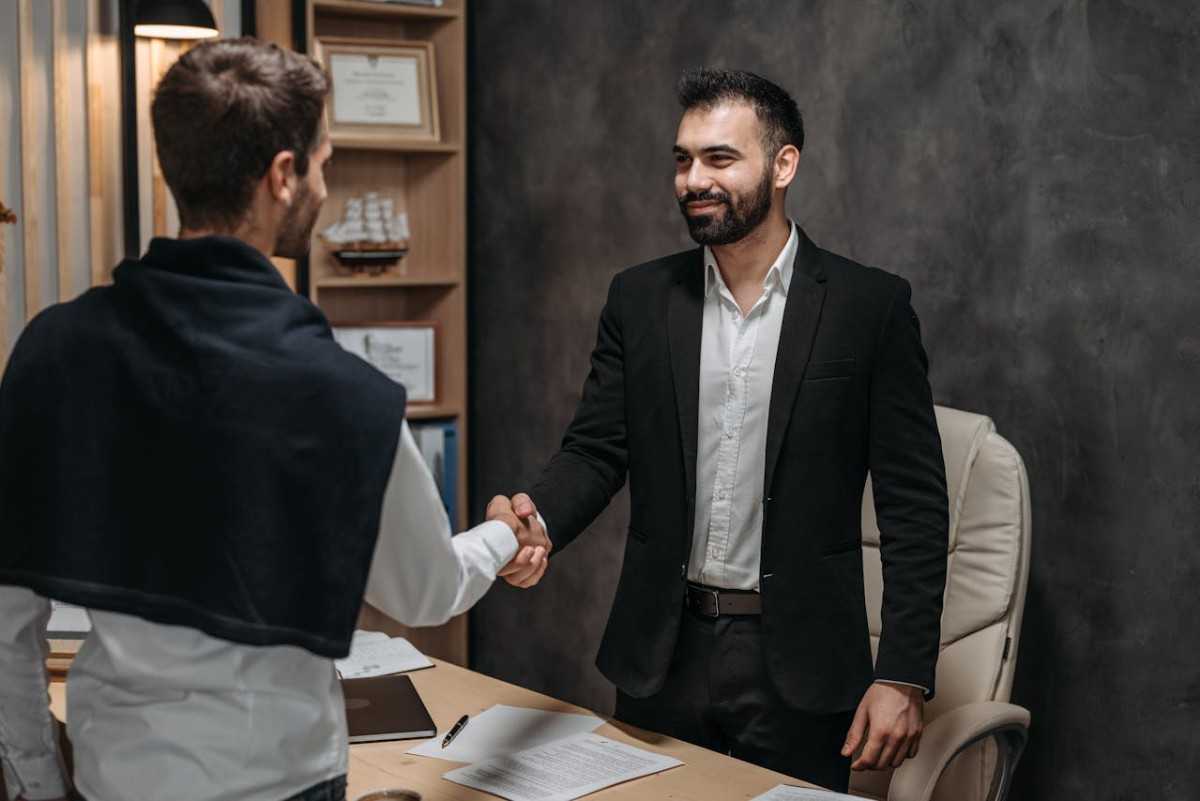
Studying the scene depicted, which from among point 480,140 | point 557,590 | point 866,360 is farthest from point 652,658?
point 480,140

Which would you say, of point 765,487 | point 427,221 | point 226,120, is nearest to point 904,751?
point 765,487

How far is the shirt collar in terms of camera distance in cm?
236

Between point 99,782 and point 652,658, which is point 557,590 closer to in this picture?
point 652,658

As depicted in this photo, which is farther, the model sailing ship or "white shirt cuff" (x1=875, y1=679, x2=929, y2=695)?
the model sailing ship

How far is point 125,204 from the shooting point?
389 centimetres

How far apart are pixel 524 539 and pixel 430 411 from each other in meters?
2.09

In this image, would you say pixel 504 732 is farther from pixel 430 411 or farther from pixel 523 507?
pixel 430 411

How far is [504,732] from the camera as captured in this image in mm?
2064

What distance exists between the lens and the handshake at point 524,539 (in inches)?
84.4

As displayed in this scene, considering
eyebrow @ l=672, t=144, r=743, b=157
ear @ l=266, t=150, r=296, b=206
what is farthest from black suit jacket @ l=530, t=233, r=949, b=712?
ear @ l=266, t=150, r=296, b=206

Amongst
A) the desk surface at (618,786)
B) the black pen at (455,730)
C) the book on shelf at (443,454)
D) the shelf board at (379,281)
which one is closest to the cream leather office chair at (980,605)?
the desk surface at (618,786)

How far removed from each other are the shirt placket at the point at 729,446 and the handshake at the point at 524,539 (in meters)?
0.29

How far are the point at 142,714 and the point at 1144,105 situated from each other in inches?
81.7

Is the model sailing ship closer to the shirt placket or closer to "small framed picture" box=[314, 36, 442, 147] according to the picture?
"small framed picture" box=[314, 36, 442, 147]
